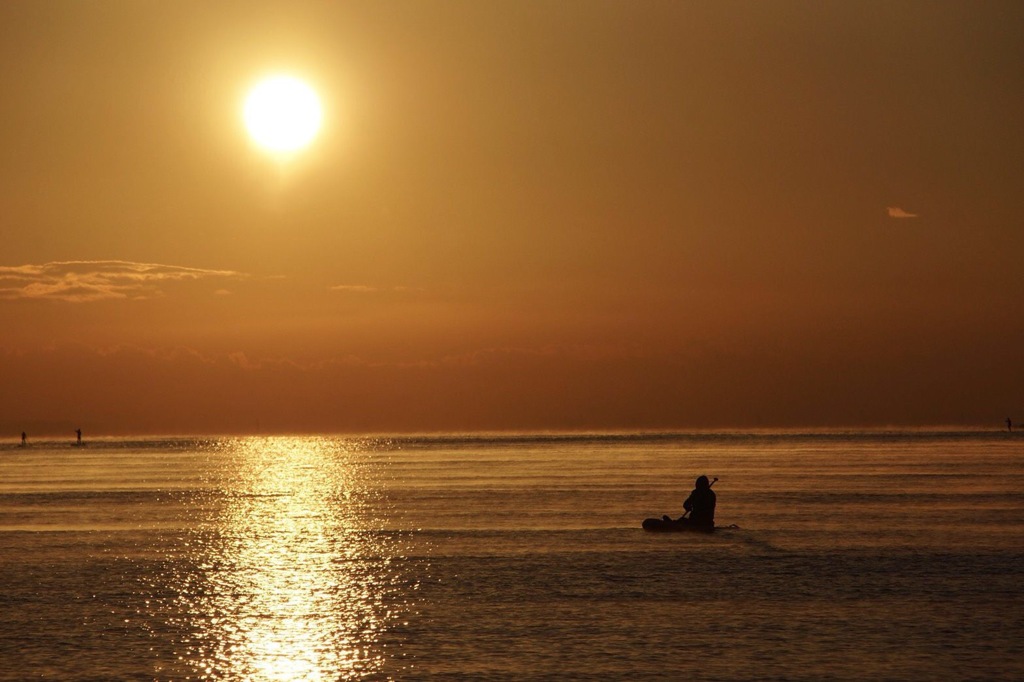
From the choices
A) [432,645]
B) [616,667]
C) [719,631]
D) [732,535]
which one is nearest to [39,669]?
[432,645]

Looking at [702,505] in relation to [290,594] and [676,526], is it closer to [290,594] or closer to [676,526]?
[676,526]

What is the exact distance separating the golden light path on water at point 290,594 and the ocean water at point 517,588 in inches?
4.4

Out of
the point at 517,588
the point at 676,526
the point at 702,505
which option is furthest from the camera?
the point at 676,526

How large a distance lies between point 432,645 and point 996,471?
7323 cm

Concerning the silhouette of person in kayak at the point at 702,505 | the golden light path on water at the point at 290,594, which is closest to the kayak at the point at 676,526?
the silhouette of person in kayak at the point at 702,505

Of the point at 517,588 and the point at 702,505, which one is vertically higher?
the point at 702,505

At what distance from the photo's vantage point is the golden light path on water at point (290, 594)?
2434 cm

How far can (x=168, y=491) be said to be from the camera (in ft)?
267

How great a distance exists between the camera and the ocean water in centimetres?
2408

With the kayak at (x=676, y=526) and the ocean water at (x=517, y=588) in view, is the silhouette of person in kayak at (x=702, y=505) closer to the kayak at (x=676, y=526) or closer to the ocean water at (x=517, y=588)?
the kayak at (x=676, y=526)

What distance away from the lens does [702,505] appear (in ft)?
151

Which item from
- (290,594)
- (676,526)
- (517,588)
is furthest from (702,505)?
(290,594)

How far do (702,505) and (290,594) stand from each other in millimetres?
19166

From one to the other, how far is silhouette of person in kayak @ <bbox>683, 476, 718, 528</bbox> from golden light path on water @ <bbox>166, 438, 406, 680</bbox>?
38.8 ft
